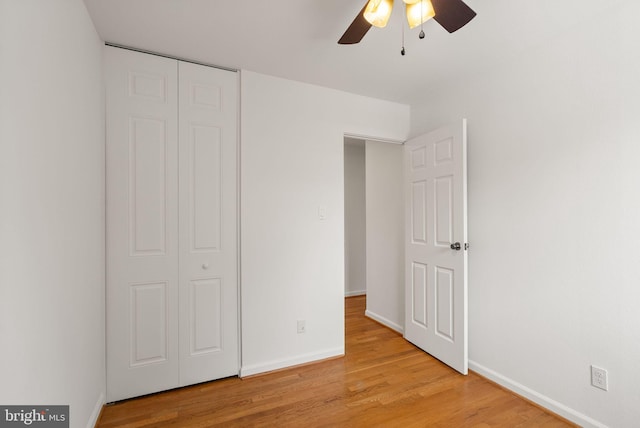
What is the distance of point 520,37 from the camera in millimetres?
1969

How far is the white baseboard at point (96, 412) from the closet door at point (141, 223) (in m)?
0.05

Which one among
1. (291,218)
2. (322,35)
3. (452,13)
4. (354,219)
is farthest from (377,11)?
(354,219)

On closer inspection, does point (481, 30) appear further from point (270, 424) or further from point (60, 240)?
point (270, 424)

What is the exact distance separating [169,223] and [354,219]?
3325 mm

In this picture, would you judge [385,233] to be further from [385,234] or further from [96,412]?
[96,412]

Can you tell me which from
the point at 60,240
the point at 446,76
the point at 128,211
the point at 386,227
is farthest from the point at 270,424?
the point at 446,76

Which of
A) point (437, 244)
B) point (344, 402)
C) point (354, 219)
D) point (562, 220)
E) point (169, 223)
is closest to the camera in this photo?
point (562, 220)

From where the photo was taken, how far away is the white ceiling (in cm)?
169

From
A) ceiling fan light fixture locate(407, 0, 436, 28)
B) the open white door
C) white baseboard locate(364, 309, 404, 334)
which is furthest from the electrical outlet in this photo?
ceiling fan light fixture locate(407, 0, 436, 28)

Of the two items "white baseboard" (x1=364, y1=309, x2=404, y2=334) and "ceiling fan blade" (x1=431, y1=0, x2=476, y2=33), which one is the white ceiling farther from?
"white baseboard" (x1=364, y1=309, x2=404, y2=334)

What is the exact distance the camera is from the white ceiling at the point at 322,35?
5.55 ft

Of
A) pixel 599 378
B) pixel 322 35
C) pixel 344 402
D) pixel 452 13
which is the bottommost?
pixel 344 402

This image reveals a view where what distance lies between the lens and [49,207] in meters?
1.21

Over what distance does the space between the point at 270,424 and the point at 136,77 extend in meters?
2.48
